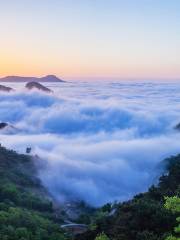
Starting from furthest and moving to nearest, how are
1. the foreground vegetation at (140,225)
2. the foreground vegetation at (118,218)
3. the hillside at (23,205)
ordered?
the hillside at (23,205)
the foreground vegetation at (118,218)
the foreground vegetation at (140,225)

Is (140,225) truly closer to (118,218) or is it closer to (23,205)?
(118,218)

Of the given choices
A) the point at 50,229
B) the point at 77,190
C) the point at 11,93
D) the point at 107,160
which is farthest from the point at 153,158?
the point at 11,93

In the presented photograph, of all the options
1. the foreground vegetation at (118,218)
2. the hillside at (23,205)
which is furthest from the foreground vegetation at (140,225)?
the hillside at (23,205)

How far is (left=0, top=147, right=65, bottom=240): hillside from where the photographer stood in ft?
67.0

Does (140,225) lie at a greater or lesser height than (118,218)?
lesser

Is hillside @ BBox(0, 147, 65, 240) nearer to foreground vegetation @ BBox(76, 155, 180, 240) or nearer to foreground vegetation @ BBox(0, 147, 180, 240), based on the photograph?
foreground vegetation @ BBox(0, 147, 180, 240)

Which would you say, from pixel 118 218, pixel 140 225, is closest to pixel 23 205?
pixel 118 218

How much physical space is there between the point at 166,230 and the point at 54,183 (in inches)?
1319

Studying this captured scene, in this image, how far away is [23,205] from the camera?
30.9 meters

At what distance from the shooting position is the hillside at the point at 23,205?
2041 centimetres

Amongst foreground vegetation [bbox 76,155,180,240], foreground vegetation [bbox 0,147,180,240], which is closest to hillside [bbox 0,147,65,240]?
foreground vegetation [bbox 0,147,180,240]

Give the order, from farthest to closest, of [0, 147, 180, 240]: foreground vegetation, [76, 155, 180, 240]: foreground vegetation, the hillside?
1. the hillside
2. [0, 147, 180, 240]: foreground vegetation
3. [76, 155, 180, 240]: foreground vegetation

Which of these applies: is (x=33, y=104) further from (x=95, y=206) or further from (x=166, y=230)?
(x=166, y=230)

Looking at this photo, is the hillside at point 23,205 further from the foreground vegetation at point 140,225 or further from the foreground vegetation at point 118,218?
the foreground vegetation at point 140,225
